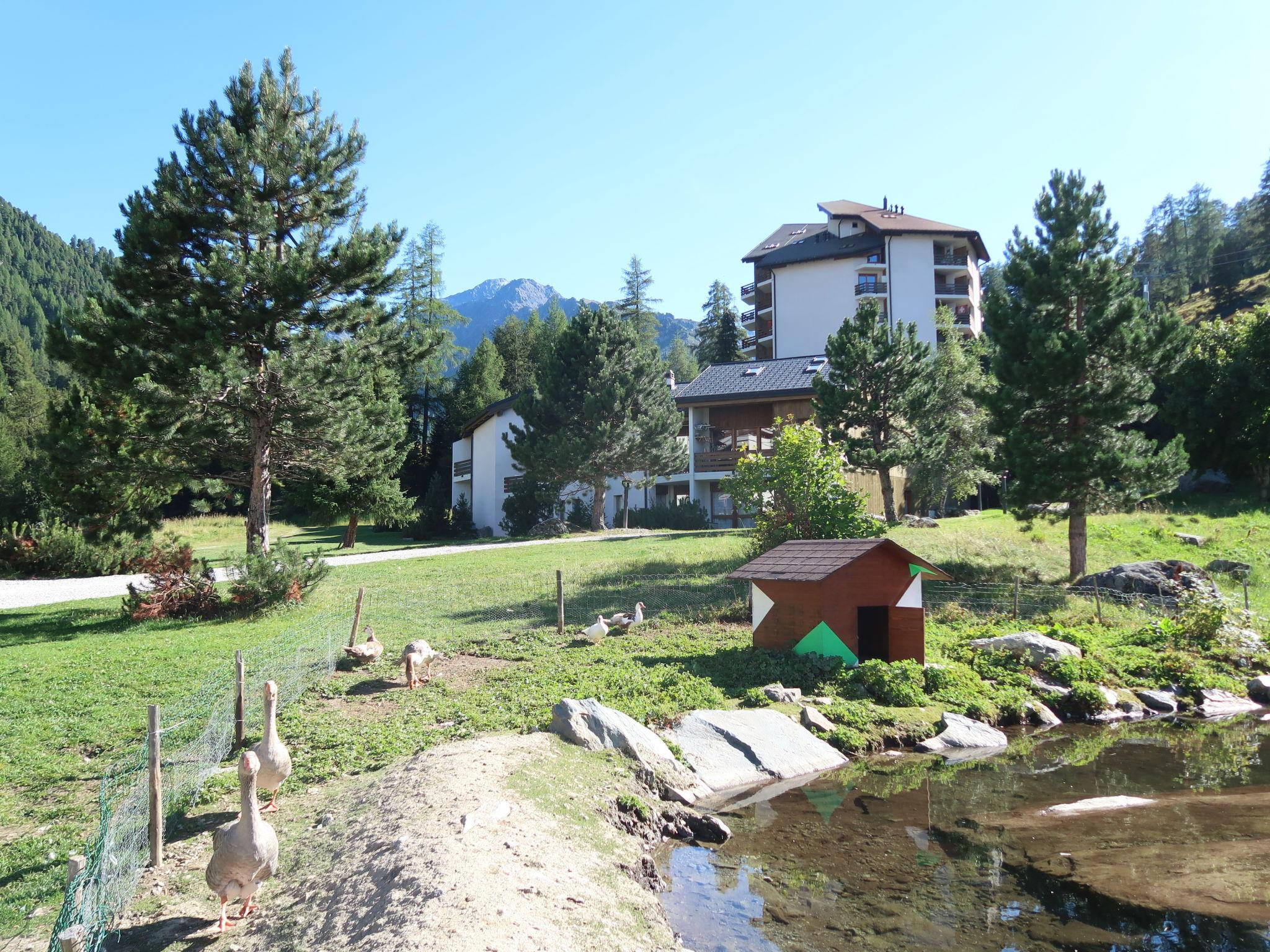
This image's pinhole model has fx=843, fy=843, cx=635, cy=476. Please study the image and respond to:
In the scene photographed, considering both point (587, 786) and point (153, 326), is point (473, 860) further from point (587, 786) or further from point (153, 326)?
point (153, 326)

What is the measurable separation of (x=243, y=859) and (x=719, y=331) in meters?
71.1

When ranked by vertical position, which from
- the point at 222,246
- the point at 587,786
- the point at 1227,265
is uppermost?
the point at 1227,265

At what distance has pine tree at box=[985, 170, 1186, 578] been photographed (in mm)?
22688

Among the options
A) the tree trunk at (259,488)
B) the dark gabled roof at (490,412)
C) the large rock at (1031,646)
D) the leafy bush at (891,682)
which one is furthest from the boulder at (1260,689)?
the dark gabled roof at (490,412)

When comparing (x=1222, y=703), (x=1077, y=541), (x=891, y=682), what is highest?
(x=1077, y=541)

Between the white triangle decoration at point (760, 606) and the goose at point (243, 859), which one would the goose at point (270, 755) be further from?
the white triangle decoration at point (760, 606)

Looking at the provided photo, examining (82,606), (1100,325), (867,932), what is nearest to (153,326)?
(82,606)

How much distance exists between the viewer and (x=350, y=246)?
2025cm

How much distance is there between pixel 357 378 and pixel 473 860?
52.4ft

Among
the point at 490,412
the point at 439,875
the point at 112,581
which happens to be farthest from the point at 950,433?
the point at 439,875

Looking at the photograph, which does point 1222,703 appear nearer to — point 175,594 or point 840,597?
point 840,597

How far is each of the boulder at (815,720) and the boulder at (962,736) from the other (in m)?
1.52

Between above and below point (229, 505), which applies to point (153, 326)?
above

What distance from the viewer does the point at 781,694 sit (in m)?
13.6
